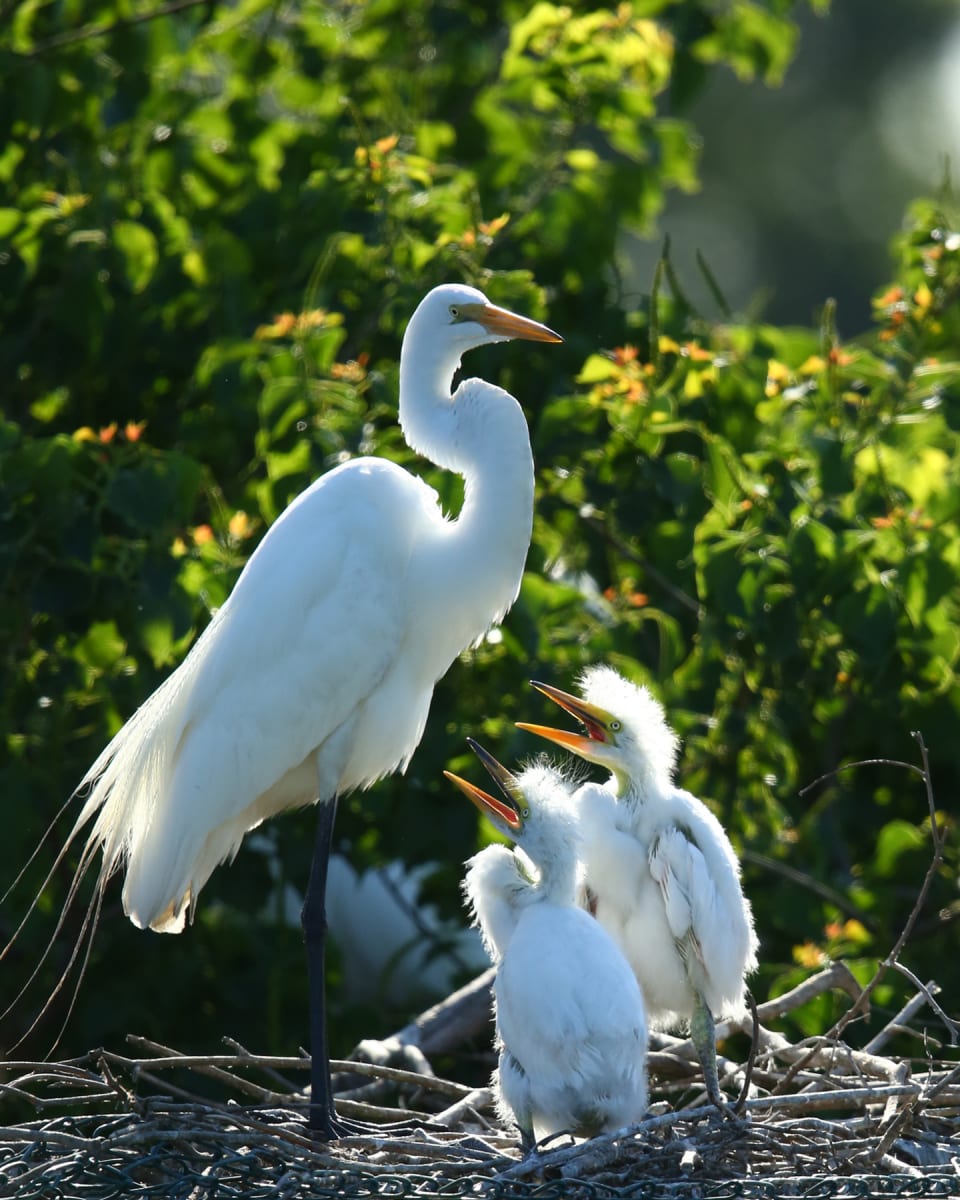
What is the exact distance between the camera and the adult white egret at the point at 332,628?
3.53 m

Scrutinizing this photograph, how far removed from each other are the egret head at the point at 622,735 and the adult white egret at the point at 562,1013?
0.75ft

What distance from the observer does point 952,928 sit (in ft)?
15.3

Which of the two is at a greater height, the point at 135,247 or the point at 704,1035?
the point at 135,247

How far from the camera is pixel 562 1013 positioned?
9.76ft

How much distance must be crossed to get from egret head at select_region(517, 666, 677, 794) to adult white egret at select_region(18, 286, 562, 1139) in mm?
270

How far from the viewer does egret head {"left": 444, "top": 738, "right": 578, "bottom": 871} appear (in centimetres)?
324

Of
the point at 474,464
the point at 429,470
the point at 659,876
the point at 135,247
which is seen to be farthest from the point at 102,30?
the point at 659,876

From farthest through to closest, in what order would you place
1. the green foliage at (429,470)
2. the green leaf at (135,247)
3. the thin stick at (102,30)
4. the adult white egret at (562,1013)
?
the thin stick at (102,30), the green leaf at (135,247), the green foliage at (429,470), the adult white egret at (562,1013)

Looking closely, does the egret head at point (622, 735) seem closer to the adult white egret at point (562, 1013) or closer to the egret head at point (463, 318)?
the adult white egret at point (562, 1013)

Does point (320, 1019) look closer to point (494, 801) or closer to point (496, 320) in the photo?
point (494, 801)

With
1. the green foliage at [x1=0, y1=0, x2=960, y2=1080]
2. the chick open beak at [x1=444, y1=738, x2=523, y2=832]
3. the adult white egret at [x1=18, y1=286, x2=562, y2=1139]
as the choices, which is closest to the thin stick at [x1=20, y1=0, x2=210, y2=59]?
the green foliage at [x1=0, y1=0, x2=960, y2=1080]

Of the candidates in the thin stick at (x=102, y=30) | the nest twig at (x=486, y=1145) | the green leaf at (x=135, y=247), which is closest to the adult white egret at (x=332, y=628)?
the nest twig at (x=486, y=1145)

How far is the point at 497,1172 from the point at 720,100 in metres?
18.6

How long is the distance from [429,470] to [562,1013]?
187 cm
